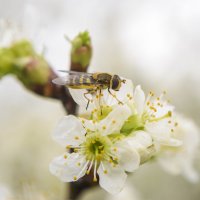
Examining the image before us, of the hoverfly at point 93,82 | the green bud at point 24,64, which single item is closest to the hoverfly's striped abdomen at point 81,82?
the hoverfly at point 93,82

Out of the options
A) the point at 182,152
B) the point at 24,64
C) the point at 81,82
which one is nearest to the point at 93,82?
the point at 81,82

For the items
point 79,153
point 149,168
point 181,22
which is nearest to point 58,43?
point 181,22

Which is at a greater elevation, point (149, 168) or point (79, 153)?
point (79, 153)

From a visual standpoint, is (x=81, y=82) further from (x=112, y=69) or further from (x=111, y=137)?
(x=112, y=69)

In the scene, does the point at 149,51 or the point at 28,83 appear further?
the point at 149,51

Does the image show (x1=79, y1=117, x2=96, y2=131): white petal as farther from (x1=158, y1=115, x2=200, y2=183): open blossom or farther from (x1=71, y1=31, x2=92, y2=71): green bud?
(x1=158, y1=115, x2=200, y2=183): open blossom

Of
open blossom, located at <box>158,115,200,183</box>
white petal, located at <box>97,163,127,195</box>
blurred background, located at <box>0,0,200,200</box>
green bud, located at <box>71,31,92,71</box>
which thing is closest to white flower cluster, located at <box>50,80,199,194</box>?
white petal, located at <box>97,163,127,195</box>

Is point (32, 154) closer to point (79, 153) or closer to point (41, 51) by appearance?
point (41, 51)

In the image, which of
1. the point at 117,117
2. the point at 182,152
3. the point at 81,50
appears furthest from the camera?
the point at 182,152

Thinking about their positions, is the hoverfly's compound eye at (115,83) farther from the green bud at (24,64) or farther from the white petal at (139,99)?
the green bud at (24,64)
